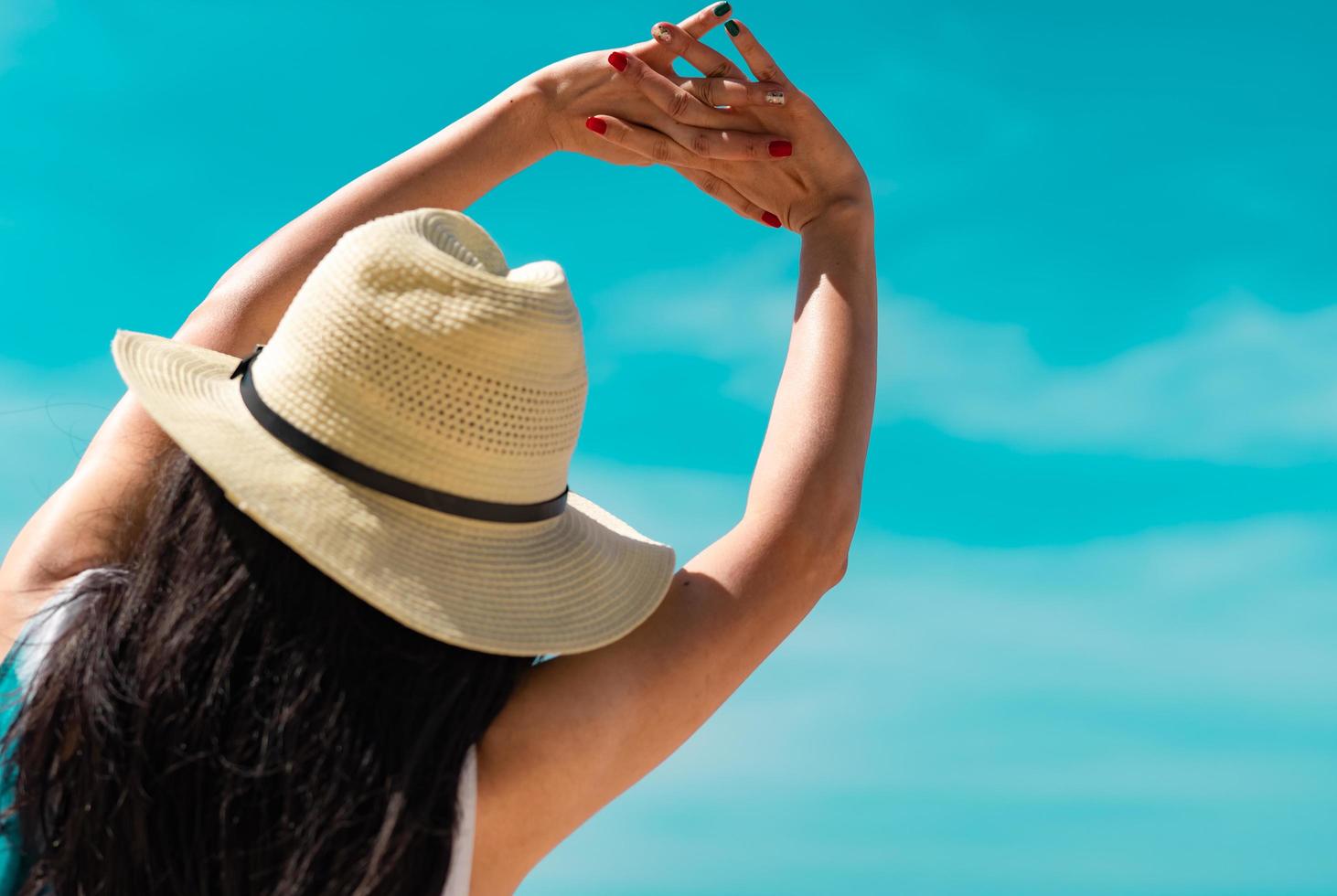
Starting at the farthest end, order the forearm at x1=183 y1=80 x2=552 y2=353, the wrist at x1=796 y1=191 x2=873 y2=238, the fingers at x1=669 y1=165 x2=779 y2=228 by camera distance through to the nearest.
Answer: the fingers at x1=669 y1=165 x2=779 y2=228 < the wrist at x1=796 y1=191 x2=873 y2=238 < the forearm at x1=183 y1=80 x2=552 y2=353

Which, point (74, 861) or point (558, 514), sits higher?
point (558, 514)

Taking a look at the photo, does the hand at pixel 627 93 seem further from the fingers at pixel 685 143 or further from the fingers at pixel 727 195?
the fingers at pixel 727 195

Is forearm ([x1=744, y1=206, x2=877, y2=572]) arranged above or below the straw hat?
above

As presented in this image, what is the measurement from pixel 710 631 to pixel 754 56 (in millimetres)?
1583

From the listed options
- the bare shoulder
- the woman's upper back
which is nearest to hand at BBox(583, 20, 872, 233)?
the bare shoulder

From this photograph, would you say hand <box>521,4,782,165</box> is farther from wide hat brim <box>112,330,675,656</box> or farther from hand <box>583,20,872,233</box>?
wide hat brim <box>112,330,675,656</box>

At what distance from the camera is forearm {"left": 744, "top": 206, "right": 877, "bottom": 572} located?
6.81ft

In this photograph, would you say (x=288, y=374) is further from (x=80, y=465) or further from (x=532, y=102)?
(x=532, y=102)

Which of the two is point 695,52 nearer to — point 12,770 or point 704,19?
point 704,19

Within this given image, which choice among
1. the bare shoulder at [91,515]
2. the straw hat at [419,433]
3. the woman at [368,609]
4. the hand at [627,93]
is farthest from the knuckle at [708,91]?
the bare shoulder at [91,515]

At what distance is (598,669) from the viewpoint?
185 cm

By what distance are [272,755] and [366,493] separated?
0.36m

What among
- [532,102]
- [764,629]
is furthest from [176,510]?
[532,102]

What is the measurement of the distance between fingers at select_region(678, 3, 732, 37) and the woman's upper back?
1976mm
